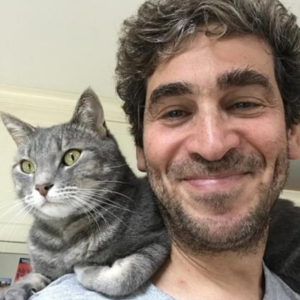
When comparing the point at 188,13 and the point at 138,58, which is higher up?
the point at 188,13

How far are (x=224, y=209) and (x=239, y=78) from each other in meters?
0.27

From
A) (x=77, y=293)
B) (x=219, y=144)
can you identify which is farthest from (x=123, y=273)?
(x=219, y=144)

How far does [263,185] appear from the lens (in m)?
0.93

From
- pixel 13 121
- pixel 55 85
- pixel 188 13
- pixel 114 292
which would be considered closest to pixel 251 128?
pixel 188 13

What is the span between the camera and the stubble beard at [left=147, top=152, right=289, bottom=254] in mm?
915

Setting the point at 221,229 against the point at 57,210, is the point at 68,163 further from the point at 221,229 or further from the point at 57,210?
the point at 221,229

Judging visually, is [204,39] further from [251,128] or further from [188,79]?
[251,128]

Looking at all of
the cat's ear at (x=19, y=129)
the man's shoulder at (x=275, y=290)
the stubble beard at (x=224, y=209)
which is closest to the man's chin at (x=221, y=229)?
the stubble beard at (x=224, y=209)

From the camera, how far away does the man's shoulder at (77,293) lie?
0.91m

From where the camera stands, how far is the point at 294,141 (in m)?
1.12

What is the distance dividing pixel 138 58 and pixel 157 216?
0.39m

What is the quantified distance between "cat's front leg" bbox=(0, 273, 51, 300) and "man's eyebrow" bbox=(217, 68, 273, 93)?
605 mm

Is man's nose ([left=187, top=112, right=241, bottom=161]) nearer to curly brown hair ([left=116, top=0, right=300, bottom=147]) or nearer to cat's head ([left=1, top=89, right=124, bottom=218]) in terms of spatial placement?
curly brown hair ([left=116, top=0, right=300, bottom=147])

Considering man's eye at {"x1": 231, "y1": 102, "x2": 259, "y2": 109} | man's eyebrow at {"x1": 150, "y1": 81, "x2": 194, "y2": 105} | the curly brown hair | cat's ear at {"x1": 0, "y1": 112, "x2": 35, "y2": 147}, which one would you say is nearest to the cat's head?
cat's ear at {"x1": 0, "y1": 112, "x2": 35, "y2": 147}
